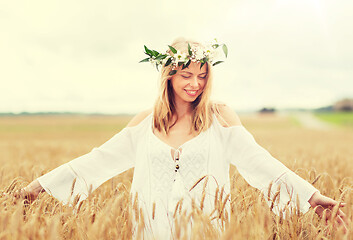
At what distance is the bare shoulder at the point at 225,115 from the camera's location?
7.98ft

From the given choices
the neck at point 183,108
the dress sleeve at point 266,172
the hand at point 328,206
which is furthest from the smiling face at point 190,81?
the hand at point 328,206

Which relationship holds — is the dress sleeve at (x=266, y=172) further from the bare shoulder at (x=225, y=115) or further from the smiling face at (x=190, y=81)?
the smiling face at (x=190, y=81)

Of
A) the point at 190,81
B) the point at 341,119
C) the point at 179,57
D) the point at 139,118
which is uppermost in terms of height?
the point at 179,57

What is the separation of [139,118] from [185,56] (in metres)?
0.62

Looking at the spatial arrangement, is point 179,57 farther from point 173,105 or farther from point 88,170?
point 88,170

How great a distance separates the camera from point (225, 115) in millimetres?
2475

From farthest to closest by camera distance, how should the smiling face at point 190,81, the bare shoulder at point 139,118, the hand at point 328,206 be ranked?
the bare shoulder at point 139,118, the smiling face at point 190,81, the hand at point 328,206

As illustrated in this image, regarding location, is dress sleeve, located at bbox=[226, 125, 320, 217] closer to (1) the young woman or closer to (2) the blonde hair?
(1) the young woman

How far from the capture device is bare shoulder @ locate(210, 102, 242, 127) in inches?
95.7

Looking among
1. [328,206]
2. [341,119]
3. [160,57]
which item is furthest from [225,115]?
[341,119]

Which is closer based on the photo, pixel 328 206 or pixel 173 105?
pixel 328 206

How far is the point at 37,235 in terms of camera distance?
1541mm

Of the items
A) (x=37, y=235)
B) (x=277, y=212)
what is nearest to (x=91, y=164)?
(x=37, y=235)

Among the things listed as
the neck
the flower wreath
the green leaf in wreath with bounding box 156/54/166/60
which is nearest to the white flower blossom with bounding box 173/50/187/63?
the flower wreath
